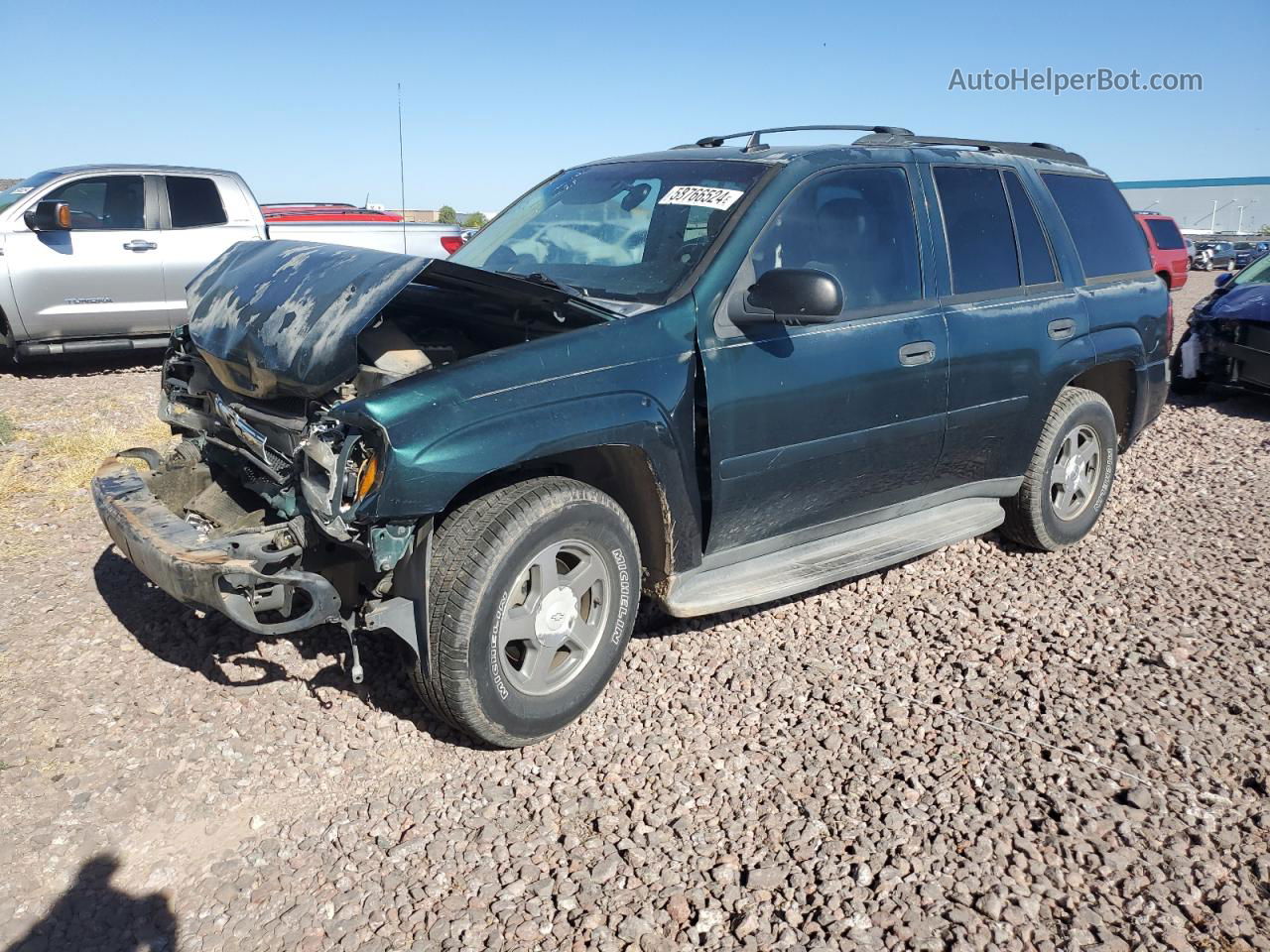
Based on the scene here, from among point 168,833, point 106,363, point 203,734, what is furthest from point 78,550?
point 106,363

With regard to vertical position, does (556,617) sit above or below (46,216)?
below

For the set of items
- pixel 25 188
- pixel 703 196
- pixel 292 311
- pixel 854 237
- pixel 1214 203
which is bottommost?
pixel 1214 203

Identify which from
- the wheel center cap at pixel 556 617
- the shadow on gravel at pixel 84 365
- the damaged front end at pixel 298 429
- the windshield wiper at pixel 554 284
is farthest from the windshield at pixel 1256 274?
the shadow on gravel at pixel 84 365

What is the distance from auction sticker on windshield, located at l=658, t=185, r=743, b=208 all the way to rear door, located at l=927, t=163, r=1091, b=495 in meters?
1.01

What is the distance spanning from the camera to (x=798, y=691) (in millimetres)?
3783

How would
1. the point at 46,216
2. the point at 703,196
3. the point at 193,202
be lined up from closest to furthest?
the point at 703,196 → the point at 46,216 → the point at 193,202

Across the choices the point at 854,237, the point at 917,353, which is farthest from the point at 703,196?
the point at 917,353

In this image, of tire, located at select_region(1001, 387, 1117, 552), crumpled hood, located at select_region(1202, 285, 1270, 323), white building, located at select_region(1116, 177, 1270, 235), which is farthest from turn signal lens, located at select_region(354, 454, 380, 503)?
white building, located at select_region(1116, 177, 1270, 235)

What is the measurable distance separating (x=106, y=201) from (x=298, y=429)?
7.66 metres

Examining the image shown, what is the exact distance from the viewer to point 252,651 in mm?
4000

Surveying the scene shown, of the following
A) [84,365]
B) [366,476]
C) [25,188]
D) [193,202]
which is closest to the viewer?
[366,476]

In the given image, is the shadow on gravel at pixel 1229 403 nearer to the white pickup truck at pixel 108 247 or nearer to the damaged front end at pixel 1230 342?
the damaged front end at pixel 1230 342

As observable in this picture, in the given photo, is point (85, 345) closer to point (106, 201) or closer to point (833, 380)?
point (106, 201)

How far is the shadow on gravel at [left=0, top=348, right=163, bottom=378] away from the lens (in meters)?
9.70
